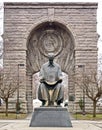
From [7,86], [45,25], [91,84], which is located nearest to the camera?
[91,84]

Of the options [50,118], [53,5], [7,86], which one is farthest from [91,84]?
[50,118]

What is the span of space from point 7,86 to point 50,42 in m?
8.59

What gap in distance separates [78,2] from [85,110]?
1308 cm

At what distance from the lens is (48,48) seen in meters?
51.8

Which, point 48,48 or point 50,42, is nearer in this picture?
point 48,48

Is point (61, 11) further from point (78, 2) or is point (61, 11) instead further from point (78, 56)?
point (78, 56)

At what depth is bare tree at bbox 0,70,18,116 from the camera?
44656mm

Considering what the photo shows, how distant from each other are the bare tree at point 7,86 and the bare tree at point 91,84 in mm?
7371

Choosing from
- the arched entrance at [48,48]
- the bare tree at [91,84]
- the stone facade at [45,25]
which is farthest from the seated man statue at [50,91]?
the arched entrance at [48,48]

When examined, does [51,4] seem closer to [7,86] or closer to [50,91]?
[7,86]

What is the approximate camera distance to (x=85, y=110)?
48.6m

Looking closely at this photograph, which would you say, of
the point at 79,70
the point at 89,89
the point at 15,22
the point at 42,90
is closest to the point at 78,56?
the point at 79,70

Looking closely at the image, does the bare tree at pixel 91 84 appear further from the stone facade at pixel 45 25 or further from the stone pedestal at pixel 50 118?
the stone pedestal at pixel 50 118

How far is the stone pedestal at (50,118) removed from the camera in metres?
20.3
